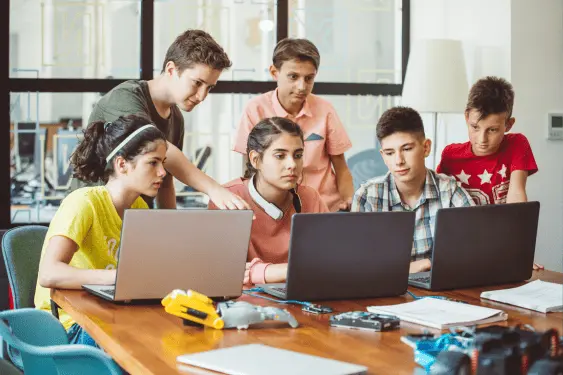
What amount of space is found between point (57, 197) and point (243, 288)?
2.36m

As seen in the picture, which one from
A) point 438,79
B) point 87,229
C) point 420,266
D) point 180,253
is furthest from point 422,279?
point 438,79

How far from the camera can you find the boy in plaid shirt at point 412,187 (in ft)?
8.85

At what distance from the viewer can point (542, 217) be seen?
4.41 m

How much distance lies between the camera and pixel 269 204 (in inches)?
104

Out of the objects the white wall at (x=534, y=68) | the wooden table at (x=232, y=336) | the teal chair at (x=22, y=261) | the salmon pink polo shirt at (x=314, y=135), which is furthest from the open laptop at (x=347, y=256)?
the white wall at (x=534, y=68)

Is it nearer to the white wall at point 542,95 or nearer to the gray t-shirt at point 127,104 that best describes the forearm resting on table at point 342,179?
the gray t-shirt at point 127,104

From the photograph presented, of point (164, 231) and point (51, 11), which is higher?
point (51, 11)

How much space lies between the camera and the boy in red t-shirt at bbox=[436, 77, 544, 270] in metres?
2.96

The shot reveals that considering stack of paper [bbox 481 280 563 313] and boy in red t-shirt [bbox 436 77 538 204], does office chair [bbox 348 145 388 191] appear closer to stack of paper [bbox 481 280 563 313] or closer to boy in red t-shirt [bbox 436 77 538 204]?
boy in red t-shirt [bbox 436 77 538 204]

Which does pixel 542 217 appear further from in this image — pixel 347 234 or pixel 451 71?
pixel 347 234

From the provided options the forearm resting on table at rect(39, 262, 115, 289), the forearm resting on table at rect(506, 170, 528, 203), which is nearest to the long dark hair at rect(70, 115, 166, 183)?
the forearm resting on table at rect(39, 262, 115, 289)

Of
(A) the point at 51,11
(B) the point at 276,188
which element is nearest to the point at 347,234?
(B) the point at 276,188

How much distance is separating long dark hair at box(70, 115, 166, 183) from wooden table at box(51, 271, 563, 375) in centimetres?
62

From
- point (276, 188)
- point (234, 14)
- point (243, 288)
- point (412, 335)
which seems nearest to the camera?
point (412, 335)
